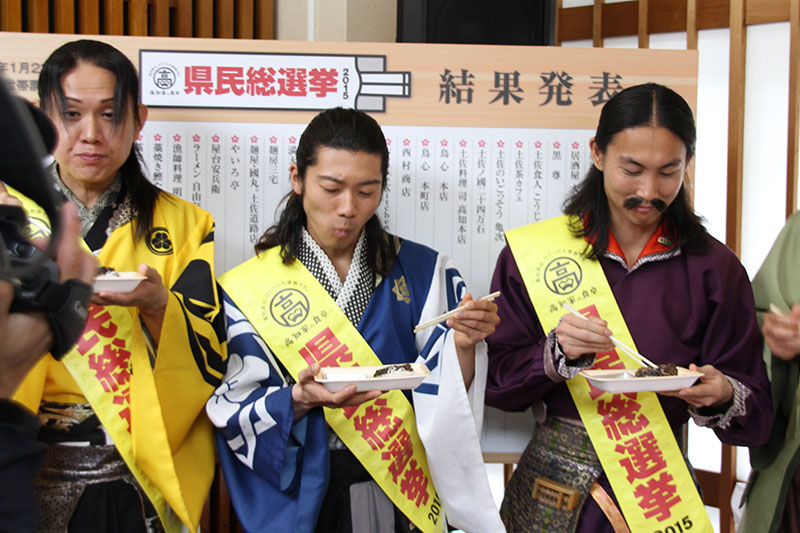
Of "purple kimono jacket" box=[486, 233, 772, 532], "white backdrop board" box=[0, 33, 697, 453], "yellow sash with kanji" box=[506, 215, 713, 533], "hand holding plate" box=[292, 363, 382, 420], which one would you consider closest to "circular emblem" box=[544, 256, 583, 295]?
"yellow sash with kanji" box=[506, 215, 713, 533]

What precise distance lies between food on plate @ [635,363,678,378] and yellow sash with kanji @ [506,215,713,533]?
171 millimetres

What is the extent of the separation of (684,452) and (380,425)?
84 cm

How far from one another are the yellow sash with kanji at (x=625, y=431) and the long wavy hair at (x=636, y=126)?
0.08 meters

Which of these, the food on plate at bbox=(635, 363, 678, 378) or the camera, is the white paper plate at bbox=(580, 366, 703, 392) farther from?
the camera

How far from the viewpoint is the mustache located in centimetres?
179

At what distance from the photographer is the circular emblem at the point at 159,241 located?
5.97 feet

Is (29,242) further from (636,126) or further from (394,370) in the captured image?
(636,126)

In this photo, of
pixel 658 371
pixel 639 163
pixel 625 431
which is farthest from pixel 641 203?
pixel 625 431

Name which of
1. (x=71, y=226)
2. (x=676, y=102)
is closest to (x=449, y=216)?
(x=676, y=102)

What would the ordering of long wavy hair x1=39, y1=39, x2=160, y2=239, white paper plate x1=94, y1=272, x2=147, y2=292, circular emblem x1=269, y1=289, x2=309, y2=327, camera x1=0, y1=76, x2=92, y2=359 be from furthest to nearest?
1. circular emblem x1=269, y1=289, x2=309, y2=327
2. long wavy hair x1=39, y1=39, x2=160, y2=239
3. white paper plate x1=94, y1=272, x2=147, y2=292
4. camera x1=0, y1=76, x2=92, y2=359

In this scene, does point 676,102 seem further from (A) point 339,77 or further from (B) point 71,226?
(B) point 71,226

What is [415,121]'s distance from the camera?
7.82 ft

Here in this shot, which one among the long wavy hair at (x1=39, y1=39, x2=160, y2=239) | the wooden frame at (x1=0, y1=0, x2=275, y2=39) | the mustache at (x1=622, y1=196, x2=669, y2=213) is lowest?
the mustache at (x1=622, y1=196, x2=669, y2=213)

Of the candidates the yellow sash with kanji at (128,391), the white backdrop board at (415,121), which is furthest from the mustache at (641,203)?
the yellow sash with kanji at (128,391)
